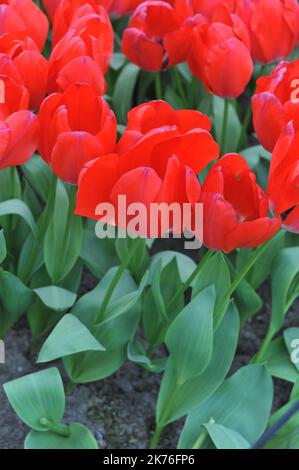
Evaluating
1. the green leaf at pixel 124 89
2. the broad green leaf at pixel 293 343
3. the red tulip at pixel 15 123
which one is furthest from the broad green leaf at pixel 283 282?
the green leaf at pixel 124 89

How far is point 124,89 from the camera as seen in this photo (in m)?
1.79

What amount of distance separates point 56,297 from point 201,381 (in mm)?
265

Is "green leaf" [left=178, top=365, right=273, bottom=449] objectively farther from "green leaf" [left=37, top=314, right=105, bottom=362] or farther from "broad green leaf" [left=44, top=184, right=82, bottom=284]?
"broad green leaf" [left=44, top=184, right=82, bottom=284]

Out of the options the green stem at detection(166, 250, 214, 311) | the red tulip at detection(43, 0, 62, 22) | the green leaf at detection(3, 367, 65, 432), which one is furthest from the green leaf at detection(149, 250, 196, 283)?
the red tulip at detection(43, 0, 62, 22)

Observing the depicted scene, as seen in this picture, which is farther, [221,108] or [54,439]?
[221,108]

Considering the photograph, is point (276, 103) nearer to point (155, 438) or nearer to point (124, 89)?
point (155, 438)

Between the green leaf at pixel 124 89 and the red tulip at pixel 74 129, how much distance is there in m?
0.70

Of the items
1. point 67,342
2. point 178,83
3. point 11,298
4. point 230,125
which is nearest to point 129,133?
point 67,342

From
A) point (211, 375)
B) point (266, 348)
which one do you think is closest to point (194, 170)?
point (211, 375)

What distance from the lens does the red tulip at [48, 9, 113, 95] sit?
3.73ft

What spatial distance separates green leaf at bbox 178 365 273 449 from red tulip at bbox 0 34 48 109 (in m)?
0.51

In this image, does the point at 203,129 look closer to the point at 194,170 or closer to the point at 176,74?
the point at 194,170

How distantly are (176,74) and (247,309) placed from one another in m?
0.61
